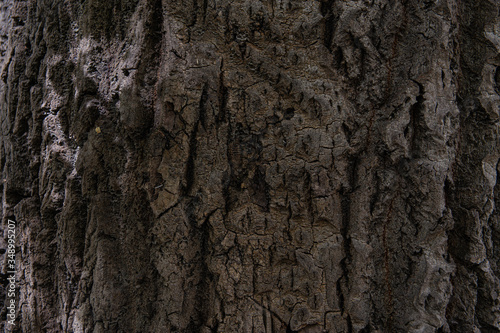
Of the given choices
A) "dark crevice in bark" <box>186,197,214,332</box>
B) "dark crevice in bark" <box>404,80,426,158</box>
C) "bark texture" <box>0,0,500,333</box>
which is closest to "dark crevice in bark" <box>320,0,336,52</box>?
"bark texture" <box>0,0,500,333</box>

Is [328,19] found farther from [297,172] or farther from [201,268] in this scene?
[201,268]

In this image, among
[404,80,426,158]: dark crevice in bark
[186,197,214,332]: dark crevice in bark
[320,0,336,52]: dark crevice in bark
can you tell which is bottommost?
[186,197,214,332]: dark crevice in bark

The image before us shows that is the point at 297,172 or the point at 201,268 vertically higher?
the point at 297,172

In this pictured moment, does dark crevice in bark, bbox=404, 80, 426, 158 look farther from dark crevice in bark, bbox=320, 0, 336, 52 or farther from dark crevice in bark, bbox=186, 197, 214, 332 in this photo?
dark crevice in bark, bbox=186, 197, 214, 332

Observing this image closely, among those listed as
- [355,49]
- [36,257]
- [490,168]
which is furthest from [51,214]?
[490,168]

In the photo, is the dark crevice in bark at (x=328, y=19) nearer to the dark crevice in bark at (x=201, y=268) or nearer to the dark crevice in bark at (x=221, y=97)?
the dark crevice in bark at (x=221, y=97)

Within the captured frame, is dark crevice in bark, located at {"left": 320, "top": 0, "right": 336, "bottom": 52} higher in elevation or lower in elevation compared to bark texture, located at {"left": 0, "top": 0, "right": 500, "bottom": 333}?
higher

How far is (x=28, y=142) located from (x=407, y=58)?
4.97 feet

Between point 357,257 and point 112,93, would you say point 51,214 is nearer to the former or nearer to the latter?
point 112,93

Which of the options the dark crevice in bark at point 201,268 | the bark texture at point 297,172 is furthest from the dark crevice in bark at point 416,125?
the dark crevice in bark at point 201,268

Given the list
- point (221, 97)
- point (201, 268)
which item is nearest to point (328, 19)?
point (221, 97)

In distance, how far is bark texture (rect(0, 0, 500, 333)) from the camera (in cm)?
114

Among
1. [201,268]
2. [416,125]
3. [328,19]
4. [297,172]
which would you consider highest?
[328,19]

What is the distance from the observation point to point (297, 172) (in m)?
1.14
